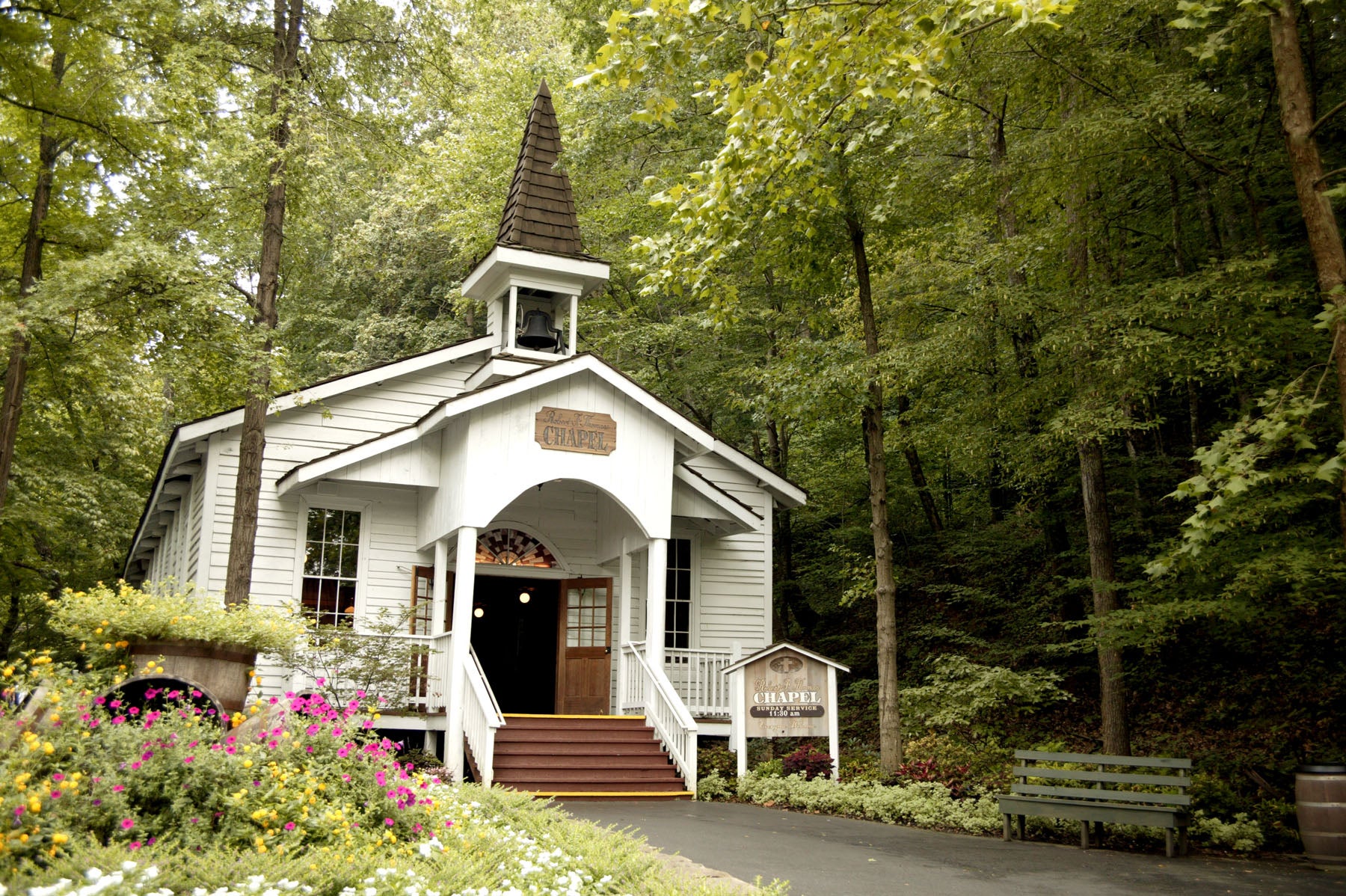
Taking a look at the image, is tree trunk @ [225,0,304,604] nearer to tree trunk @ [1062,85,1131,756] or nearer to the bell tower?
the bell tower

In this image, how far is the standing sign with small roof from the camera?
12656 mm

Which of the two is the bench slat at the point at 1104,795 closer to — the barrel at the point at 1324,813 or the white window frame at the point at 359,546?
the barrel at the point at 1324,813

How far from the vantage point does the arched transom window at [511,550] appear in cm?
1549

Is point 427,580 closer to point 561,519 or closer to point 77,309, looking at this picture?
point 561,519

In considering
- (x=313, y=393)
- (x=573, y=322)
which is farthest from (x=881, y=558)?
(x=313, y=393)

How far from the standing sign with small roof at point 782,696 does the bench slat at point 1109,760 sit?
11.7 ft

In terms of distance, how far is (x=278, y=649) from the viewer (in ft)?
26.4

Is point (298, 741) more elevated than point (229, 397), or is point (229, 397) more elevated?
point (229, 397)

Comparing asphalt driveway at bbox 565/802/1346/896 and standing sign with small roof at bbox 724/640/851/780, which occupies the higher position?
standing sign with small roof at bbox 724/640/851/780

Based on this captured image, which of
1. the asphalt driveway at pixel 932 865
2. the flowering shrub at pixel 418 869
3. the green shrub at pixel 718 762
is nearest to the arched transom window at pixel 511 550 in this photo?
the green shrub at pixel 718 762

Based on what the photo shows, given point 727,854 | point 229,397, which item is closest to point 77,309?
point 229,397

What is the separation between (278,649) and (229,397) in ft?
26.2

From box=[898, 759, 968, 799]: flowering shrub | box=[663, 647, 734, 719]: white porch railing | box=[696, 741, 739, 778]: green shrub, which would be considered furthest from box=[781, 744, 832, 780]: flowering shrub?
box=[663, 647, 734, 719]: white porch railing

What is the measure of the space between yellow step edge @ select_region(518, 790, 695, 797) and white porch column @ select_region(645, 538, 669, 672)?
1703 mm
